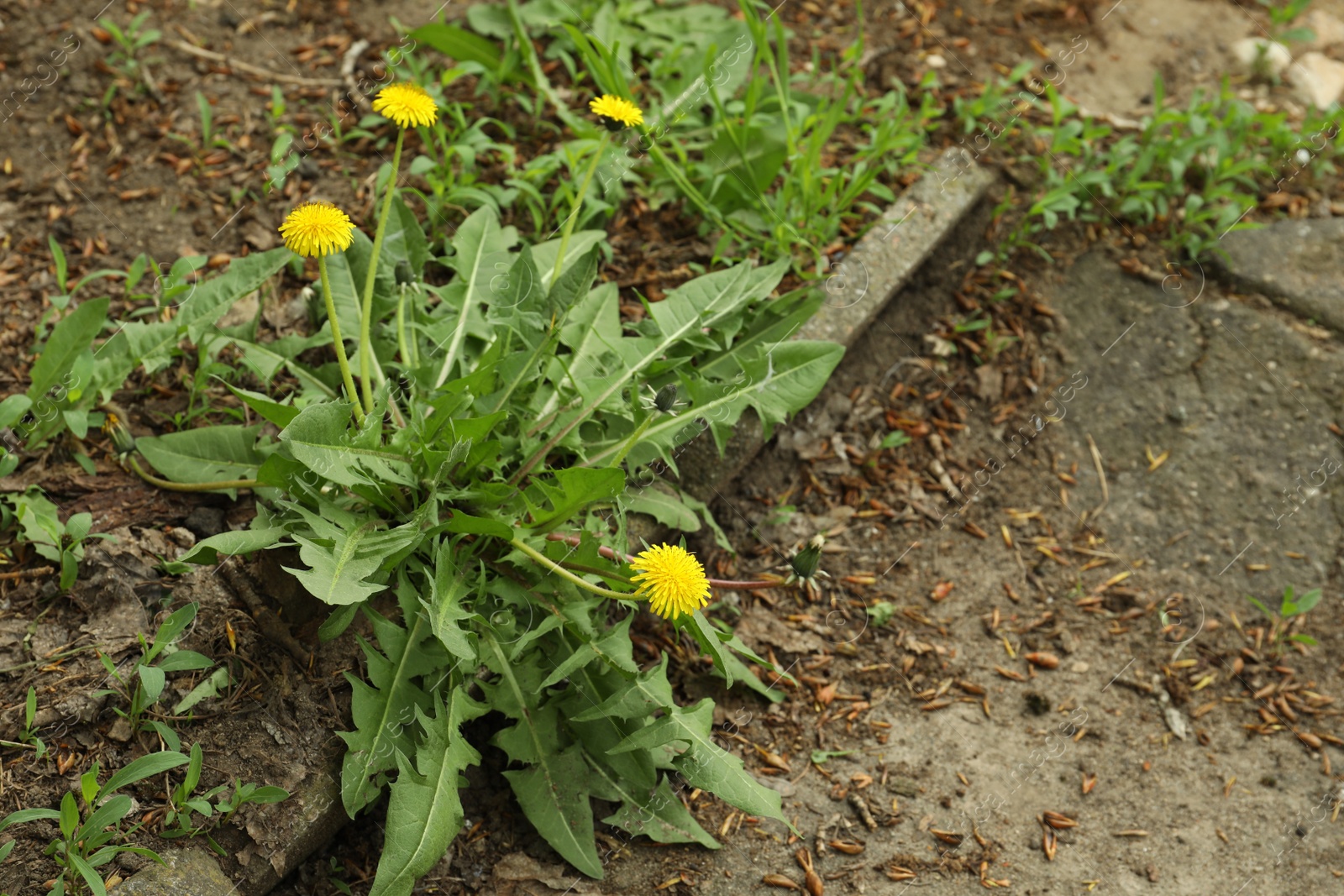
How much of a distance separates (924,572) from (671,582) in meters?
1.40

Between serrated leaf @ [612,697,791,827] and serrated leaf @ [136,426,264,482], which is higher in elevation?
serrated leaf @ [136,426,264,482]

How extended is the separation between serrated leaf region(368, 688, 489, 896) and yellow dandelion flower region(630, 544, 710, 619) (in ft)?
2.08

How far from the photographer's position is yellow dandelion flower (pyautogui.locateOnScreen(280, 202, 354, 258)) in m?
2.22

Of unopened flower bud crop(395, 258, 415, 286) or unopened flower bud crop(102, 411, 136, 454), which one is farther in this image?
unopened flower bud crop(395, 258, 415, 286)

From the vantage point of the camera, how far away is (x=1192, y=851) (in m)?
2.68

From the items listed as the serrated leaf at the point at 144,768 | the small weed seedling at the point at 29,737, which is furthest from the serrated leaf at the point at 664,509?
the small weed seedling at the point at 29,737

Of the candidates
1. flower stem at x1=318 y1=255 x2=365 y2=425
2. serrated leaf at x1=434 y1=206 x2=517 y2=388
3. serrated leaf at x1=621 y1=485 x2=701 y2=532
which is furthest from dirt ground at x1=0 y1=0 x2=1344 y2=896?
serrated leaf at x1=434 y1=206 x2=517 y2=388

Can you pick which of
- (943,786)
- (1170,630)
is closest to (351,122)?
(943,786)

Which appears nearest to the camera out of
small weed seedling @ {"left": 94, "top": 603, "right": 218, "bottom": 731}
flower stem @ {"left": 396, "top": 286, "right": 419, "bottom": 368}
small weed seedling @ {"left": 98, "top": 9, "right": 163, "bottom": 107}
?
small weed seedling @ {"left": 94, "top": 603, "right": 218, "bottom": 731}

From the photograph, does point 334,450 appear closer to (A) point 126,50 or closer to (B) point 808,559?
(B) point 808,559

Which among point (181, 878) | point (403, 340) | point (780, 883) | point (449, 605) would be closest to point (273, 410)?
point (403, 340)

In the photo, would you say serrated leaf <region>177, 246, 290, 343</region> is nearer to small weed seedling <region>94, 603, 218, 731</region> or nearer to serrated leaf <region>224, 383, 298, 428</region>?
serrated leaf <region>224, 383, 298, 428</region>

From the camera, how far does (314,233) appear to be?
2.23 metres

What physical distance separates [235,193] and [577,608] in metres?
1.94
